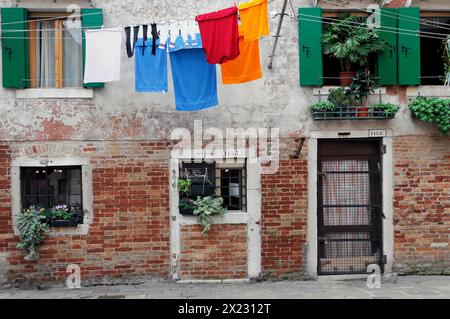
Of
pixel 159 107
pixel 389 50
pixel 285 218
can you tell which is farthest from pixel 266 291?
pixel 389 50

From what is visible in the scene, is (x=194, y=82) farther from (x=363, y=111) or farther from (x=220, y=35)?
(x=363, y=111)

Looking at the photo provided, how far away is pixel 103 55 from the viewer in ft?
25.2

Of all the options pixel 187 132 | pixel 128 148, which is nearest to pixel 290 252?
pixel 187 132

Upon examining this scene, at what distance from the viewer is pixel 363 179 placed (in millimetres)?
9086

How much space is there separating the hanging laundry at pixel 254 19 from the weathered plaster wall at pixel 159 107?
1.21 meters

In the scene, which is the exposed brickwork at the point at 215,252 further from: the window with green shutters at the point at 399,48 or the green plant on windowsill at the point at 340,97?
the window with green shutters at the point at 399,48

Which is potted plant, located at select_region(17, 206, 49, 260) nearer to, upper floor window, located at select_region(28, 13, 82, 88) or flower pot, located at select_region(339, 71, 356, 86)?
upper floor window, located at select_region(28, 13, 82, 88)

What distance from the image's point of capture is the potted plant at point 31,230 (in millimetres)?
8258

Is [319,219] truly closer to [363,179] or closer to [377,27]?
[363,179]

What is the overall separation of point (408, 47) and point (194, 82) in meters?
3.77

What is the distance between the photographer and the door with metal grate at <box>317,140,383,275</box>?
354 inches

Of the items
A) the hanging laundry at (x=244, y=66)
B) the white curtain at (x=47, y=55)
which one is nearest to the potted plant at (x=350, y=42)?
the hanging laundry at (x=244, y=66)

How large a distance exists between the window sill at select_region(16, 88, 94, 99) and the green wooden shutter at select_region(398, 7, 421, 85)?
528 centimetres

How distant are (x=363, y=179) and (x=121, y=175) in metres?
4.23
